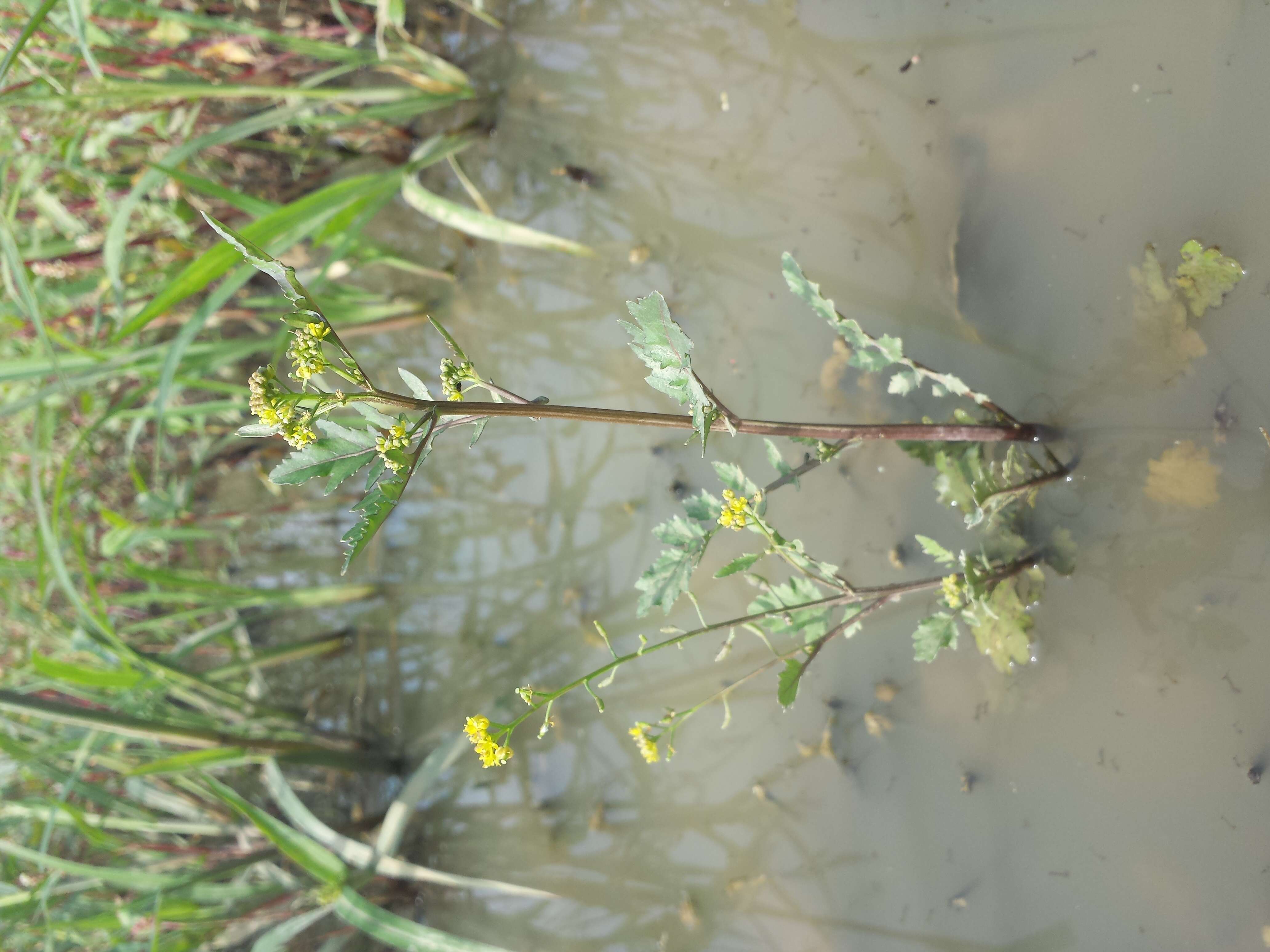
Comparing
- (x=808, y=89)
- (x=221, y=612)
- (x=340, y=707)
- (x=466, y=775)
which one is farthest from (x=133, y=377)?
(x=808, y=89)

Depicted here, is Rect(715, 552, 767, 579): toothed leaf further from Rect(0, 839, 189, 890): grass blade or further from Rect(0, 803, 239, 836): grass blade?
Rect(0, 803, 239, 836): grass blade

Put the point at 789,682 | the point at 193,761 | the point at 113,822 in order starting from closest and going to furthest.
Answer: the point at 789,682 < the point at 193,761 < the point at 113,822

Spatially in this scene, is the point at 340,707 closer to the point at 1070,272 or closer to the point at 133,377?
the point at 133,377

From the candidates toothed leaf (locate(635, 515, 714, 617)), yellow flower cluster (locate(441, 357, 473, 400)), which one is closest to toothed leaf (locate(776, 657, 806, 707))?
toothed leaf (locate(635, 515, 714, 617))

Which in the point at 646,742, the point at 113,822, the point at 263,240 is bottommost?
the point at 113,822

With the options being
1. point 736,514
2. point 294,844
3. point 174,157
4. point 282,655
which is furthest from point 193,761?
point 736,514

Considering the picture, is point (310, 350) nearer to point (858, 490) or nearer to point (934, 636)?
point (934, 636)

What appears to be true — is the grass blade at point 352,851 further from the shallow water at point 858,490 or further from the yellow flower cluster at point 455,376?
the yellow flower cluster at point 455,376
